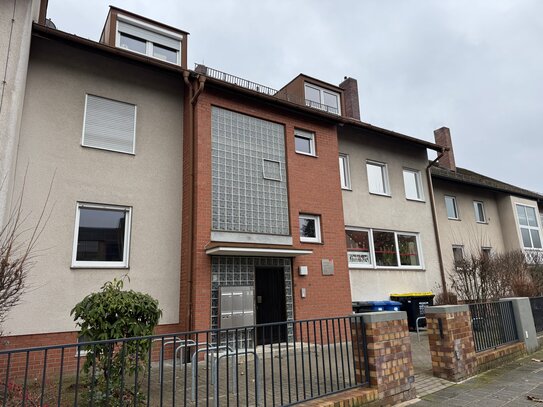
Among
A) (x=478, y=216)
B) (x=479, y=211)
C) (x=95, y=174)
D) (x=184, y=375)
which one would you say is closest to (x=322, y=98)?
(x=95, y=174)

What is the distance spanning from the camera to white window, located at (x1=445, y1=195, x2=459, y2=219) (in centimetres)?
1728

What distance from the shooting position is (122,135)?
30.2 feet

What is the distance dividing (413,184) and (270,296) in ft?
28.8

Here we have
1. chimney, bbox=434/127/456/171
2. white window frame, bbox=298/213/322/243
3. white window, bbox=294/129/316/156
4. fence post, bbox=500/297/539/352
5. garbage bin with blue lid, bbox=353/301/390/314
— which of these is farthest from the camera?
chimney, bbox=434/127/456/171

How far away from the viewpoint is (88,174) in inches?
335

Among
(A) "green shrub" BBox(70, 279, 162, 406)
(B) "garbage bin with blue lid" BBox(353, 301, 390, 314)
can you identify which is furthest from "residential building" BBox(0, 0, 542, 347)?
(A) "green shrub" BBox(70, 279, 162, 406)

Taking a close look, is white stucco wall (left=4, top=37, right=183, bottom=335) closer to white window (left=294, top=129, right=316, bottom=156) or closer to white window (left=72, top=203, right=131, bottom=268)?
white window (left=72, top=203, right=131, bottom=268)

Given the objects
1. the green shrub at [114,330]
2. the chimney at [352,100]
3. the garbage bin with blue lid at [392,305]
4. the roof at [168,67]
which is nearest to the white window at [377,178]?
the roof at [168,67]

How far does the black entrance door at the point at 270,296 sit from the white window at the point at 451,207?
10630 millimetres

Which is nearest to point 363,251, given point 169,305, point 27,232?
point 169,305

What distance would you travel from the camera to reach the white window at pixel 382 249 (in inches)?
504

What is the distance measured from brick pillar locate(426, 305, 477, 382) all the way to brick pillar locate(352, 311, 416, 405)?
118 cm

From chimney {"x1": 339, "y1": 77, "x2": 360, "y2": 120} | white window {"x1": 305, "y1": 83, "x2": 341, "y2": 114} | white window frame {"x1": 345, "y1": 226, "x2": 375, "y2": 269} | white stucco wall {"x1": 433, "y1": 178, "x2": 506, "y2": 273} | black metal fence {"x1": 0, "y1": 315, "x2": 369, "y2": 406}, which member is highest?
chimney {"x1": 339, "y1": 77, "x2": 360, "y2": 120}

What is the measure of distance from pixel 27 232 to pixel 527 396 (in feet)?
29.8
